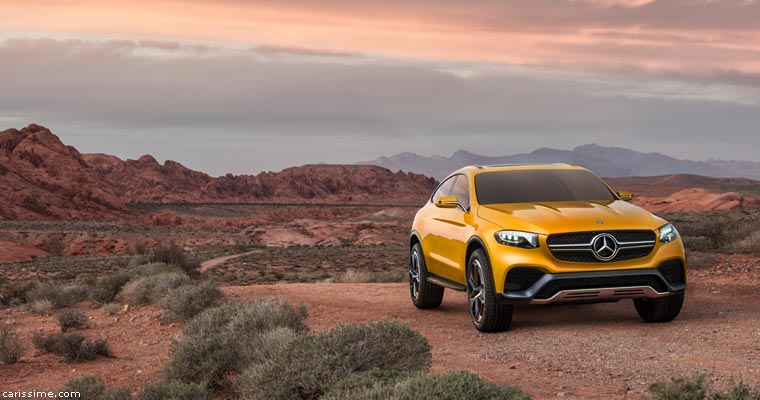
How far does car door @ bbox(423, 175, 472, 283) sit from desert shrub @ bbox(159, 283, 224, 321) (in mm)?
4082

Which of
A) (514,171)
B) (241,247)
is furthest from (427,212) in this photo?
(241,247)

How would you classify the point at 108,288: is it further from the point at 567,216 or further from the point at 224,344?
the point at 567,216

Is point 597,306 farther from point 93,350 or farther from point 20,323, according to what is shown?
point 20,323

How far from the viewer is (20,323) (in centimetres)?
→ 1466

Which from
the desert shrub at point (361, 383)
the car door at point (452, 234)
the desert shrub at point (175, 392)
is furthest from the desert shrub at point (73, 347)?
the desert shrub at point (361, 383)

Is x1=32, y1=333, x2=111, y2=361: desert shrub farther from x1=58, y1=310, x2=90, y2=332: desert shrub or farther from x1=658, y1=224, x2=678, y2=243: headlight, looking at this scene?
x1=658, y1=224, x2=678, y2=243: headlight

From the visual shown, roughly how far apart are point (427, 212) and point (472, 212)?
1.83 metres

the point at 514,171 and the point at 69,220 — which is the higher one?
the point at 514,171

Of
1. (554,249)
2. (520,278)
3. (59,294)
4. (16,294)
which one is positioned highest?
(554,249)

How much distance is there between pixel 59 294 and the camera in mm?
16594

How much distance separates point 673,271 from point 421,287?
3.91 m

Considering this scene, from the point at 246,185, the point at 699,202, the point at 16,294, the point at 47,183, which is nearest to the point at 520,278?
the point at 16,294

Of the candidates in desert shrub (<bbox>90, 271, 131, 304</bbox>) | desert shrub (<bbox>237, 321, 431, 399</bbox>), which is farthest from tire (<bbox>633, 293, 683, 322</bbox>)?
desert shrub (<bbox>90, 271, 131, 304</bbox>)

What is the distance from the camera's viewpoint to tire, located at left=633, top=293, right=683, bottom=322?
9.61 meters
